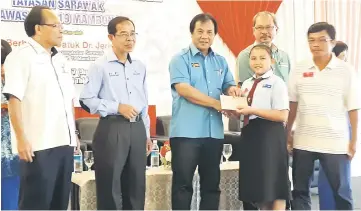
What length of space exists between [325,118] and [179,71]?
966mm

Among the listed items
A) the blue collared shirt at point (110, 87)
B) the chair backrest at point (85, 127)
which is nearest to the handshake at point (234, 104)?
the blue collared shirt at point (110, 87)

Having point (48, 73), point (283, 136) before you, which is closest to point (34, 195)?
point (48, 73)

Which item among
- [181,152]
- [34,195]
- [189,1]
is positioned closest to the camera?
[34,195]

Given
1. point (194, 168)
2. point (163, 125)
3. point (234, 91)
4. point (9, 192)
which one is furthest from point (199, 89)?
point (163, 125)

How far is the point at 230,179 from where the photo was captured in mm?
3746

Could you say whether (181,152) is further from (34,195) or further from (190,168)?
(34,195)

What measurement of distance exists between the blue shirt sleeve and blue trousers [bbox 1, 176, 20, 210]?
0.74m

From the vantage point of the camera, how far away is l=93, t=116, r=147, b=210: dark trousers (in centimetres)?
305

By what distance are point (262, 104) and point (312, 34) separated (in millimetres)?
558

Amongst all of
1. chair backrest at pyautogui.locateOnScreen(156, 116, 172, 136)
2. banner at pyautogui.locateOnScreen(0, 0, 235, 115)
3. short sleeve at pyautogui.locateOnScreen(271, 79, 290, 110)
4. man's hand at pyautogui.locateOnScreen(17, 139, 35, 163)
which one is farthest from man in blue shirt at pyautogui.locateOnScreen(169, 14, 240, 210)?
banner at pyautogui.locateOnScreen(0, 0, 235, 115)

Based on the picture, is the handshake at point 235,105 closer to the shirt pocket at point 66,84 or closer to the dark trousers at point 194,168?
the dark trousers at point 194,168

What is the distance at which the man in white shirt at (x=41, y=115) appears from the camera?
2.68 meters

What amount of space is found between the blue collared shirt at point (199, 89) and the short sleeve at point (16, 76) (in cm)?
94

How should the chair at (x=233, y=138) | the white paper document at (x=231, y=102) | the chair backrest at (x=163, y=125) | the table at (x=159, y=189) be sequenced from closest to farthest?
the white paper document at (x=231, y=102), the table at (x=159, y=189), the chair at (x=233, y=138), the chair backrest at (x=163, y=125)
